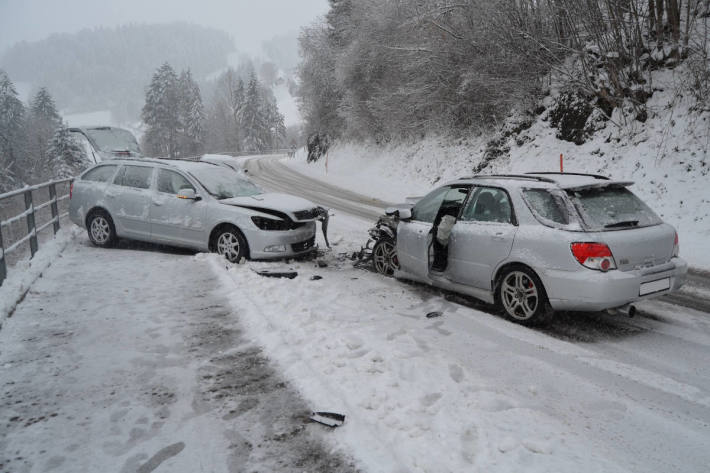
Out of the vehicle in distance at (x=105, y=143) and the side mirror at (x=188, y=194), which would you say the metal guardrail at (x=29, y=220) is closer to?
the side mirror at (x=188, y=194)

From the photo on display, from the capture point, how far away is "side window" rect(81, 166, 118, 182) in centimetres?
944

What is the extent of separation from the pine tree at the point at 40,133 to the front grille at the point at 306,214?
67.3 metres

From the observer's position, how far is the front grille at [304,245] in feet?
26.8

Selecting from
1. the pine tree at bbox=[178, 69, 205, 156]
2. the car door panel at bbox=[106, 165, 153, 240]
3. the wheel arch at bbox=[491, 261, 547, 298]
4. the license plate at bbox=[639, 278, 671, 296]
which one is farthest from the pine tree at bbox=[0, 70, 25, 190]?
the license plate at bbox=[639, 278, 671, 296]

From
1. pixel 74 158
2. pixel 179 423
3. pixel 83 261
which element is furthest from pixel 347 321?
pixel 74 158

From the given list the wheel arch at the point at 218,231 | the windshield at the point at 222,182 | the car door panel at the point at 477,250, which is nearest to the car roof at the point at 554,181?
the car door panel at the point at 477,250

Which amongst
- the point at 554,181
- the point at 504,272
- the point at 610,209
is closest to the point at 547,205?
the point at 554,181

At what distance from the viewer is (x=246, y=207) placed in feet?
26.8

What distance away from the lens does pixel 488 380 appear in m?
4.00

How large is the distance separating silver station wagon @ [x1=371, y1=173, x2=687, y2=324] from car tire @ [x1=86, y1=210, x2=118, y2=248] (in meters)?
6.36

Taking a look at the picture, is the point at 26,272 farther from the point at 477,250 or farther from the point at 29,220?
the point at 477,250

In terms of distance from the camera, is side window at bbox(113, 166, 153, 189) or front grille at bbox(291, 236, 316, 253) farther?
side window at bbox(113, 166, 153, 189)

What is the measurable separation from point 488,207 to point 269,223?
382 cm

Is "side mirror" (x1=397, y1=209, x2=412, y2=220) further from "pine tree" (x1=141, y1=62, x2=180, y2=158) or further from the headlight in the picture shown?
"pine tree" (x1=141, y1=62, x2=180, y2=158)
